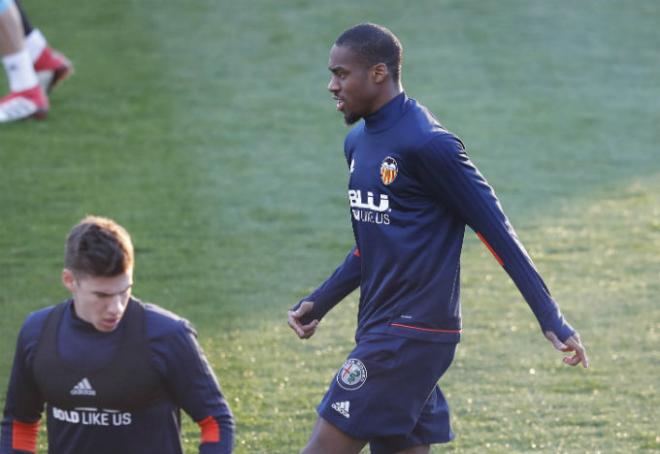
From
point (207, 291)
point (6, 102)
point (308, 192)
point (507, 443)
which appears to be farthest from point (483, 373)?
point (6, 102)

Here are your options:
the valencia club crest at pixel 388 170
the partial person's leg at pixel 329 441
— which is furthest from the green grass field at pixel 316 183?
the valencia club crest at pixel 388 170

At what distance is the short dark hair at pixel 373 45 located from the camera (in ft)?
15.1

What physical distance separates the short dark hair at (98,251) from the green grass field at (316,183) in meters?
2.46

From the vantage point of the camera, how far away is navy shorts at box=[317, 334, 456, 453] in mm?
4570

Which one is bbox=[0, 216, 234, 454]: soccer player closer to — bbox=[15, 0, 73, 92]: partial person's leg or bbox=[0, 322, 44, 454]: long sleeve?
bbox=[0, 322, 44, 454]: long sleeve

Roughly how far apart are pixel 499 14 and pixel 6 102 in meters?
5.79

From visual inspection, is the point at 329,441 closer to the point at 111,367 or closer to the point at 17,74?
the point at 111,367

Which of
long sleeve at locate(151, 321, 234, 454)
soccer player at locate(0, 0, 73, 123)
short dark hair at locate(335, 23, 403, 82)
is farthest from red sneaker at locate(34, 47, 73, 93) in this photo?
long sleeve at locate(151, 321, 234, 454)

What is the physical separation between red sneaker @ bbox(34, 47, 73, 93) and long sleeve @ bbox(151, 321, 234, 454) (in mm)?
7862

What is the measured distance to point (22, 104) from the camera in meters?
11.0

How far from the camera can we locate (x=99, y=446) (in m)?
3.86

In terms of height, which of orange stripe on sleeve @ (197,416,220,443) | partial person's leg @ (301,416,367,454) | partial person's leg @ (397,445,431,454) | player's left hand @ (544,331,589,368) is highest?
orange stripe on sleeve @ (197,416,220,443)

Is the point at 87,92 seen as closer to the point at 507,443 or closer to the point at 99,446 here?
the point at 507,443

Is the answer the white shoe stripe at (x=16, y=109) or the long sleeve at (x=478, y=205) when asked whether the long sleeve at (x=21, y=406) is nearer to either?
the long sleeve at (x=478, y=205)
